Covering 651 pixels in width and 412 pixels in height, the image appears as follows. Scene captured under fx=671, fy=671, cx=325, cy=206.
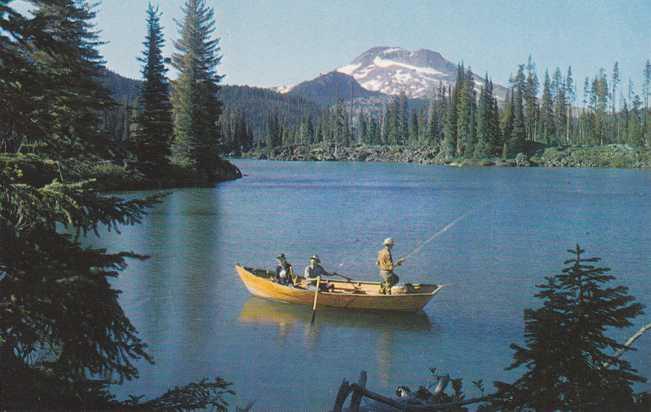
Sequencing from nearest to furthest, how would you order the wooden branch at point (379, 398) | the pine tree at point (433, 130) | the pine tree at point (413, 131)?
the wooden branch at point (379, 398) < the pine tree at point (433, 130) < the pine tree at point (413, 131)

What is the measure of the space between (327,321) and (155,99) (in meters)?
39.7

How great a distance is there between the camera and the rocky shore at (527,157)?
343 feet

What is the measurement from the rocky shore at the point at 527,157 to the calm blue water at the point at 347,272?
62.4 meters

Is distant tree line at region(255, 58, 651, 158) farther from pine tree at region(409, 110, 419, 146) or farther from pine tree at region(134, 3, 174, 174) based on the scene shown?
pine tree at region(134, 3, 174, 174)

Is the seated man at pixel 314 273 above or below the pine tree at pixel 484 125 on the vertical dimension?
below

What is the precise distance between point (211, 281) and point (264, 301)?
2973mm

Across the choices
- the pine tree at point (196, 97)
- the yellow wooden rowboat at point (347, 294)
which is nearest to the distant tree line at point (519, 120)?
the pine tree at point (196, 97)

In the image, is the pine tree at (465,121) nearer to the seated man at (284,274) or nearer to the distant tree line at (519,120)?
the distant tree line at (519,120)

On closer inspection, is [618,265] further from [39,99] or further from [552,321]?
[39,99]

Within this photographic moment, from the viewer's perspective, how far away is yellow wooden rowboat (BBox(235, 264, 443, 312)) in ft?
54.7

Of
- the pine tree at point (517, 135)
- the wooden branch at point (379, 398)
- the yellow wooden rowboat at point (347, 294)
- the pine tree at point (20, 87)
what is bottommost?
the yellow wooden rowboat at point (347, 294)

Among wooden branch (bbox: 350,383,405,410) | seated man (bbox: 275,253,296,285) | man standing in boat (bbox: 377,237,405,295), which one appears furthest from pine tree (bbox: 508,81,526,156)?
wooden branch (bbox: 350,383,405,410)

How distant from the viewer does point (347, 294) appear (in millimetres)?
16828

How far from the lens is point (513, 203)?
4588 centimetres
